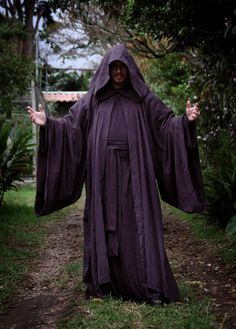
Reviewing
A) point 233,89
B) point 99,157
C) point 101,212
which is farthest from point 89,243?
point 233,89

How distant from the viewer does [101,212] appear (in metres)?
4.65

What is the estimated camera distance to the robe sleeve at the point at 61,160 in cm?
478

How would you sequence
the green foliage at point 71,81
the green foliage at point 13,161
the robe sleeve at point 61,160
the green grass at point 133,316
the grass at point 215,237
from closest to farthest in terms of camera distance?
1. the green grass at point 133,316
2. the robe sleeve at point 61,160
3. the grass at point 215,237
4. the green foliage at point 13,161
5. the green foliage at point 71,81

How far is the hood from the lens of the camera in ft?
15.4

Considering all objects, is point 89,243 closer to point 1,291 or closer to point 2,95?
point 1,291

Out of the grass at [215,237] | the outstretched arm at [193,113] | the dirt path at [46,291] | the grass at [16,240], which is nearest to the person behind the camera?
the outstretched arm at [193,113]

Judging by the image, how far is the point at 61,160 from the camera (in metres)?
4.82

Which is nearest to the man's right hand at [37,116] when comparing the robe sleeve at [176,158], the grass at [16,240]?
the robe sleeve at [176,158]

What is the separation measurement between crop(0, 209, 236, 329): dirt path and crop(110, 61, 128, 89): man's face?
202 cm

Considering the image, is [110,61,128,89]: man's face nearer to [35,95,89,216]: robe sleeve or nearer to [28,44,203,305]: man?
[28,44,203,305]: man

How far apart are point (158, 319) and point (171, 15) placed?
12.2 feet

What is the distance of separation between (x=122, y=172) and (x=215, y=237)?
3421mm

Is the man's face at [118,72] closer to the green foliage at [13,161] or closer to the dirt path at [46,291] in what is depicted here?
the dirt path at [46,291]

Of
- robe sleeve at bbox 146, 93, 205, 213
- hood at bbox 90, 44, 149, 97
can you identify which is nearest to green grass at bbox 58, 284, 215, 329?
robe sleeve at bbox 146, 93, 205, 213
